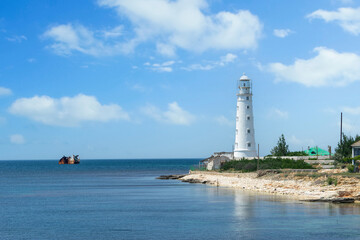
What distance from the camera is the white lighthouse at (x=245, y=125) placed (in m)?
76.6

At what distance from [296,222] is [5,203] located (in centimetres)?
2898

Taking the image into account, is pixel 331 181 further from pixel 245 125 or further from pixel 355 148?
pixel 245 125

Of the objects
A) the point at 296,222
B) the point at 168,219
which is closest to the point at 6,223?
the point at 168,219

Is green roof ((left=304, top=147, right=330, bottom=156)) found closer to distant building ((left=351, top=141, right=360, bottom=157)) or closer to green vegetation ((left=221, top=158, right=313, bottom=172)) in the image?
green vegetation ((left=221, top=158, right=313, bottom=172))

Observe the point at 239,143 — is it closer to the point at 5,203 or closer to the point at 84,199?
the point at 84,199

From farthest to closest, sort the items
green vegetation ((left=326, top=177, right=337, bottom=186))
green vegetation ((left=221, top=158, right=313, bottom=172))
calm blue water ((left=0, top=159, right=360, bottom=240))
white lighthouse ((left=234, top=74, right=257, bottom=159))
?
white lighthouse ((left=234, top=74, right=257, bottom=159))
green vegetation ((left=221, top=158, right=313, bottom=172))
green vegetation ((left=326, top=177, right=337, bottom=186))
calm blue water ((left=0, top=159, right=360, bottom=240))

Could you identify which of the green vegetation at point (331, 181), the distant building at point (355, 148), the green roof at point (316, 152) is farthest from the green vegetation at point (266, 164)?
the green roof at point (316, 152)

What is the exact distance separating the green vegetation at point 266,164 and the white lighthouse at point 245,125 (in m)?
4.08

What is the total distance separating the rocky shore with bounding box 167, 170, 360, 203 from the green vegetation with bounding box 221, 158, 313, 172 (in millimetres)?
2063

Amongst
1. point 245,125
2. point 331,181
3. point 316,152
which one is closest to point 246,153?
point 245,125

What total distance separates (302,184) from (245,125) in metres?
26.4

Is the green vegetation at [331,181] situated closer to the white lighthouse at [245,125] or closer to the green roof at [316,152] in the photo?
the white lighthouse at [245,125]

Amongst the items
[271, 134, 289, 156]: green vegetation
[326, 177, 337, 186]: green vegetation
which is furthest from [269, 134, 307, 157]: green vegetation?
[326, 177, 337, 186]: green vegetation

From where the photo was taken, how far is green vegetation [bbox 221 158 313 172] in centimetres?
6344
